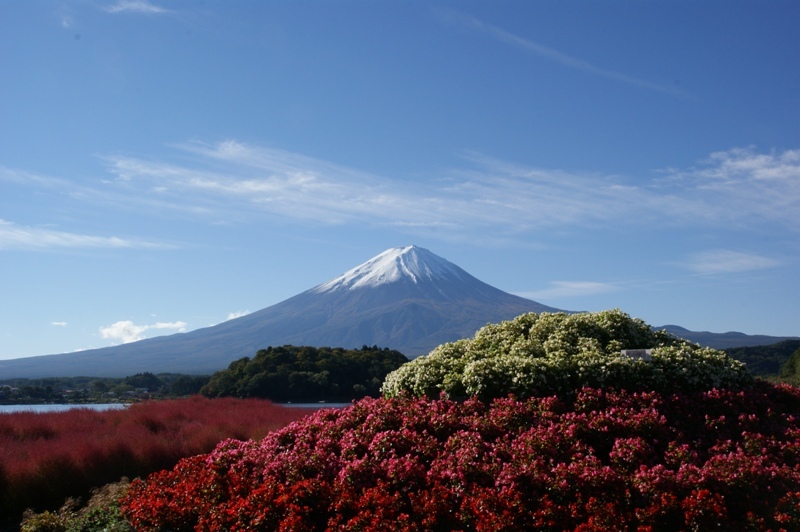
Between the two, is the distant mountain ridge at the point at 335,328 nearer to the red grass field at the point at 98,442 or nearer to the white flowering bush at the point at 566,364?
the red grass field at the point at 98,442

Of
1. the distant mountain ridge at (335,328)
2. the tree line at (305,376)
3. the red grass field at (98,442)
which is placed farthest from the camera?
the distant mountain ridge at (335,328)

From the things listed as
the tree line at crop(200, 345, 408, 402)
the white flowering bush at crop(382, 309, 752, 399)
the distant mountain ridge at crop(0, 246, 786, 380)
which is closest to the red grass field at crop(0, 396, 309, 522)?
the white flowering bush at crop(382, 309, 752, 399)

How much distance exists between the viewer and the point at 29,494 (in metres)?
8.66

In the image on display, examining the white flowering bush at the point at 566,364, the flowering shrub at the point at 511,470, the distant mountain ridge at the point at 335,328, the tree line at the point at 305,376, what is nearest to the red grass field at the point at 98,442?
the flowering shrub at the point at 511,470

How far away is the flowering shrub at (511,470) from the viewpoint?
6242 millimetres

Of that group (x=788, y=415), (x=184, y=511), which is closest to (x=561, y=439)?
(x=788, y=415)

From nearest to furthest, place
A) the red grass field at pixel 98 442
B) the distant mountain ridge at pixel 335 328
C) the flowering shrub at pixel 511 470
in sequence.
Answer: the flowering shrub at pixel 511 470 → the red grass field at pixel 98 442 → the distant mountain ridge at pixel 335 328

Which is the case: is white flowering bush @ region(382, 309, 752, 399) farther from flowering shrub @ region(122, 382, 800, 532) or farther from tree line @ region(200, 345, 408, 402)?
tree line @ region(200, 345, 408, 402)

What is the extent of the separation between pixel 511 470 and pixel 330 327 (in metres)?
154

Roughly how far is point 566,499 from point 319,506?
2.40m

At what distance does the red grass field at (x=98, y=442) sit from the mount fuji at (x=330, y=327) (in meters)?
126

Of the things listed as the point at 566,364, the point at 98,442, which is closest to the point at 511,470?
the point at 566,364

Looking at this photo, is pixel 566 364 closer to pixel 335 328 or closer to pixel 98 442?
pixel 98 442

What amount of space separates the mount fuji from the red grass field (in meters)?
126
